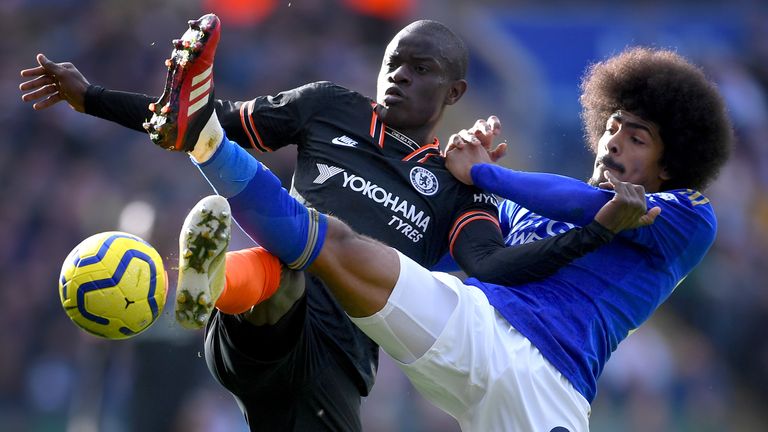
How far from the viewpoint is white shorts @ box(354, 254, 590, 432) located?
4625 mm

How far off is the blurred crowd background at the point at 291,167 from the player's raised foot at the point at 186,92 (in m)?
4.38

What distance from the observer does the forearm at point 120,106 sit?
471 centimetres

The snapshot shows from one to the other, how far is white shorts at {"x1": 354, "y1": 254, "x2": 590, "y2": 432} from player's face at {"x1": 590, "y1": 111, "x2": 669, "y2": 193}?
0.98 metres

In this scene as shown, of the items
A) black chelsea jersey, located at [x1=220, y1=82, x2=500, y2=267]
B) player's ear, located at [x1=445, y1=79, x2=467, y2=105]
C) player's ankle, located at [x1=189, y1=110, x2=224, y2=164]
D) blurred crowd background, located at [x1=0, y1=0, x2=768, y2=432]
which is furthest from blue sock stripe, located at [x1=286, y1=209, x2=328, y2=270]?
blurred crowd background, located at [x1=0, y1=0, x2=768, y2=432]

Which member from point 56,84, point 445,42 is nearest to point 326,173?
point 445,42

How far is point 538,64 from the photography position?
12.3 meters

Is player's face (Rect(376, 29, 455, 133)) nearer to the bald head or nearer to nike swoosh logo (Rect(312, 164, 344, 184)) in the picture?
the bald head

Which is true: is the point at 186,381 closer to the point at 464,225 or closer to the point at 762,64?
the point at 464,225

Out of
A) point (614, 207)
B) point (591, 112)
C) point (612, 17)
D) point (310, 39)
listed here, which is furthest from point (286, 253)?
point (612, 17)

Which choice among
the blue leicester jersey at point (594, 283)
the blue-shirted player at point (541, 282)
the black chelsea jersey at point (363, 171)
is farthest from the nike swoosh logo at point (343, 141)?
the blue leicester jersey at point (594, 283)

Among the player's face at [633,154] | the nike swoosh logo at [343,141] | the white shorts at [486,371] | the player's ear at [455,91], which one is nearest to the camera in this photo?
the white shorts at [486,371]

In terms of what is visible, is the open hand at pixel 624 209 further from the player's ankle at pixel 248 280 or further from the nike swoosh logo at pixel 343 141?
the player's ankle at pixel 248 280

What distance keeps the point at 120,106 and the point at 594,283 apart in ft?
6.88

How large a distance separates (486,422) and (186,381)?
4.42 meters
